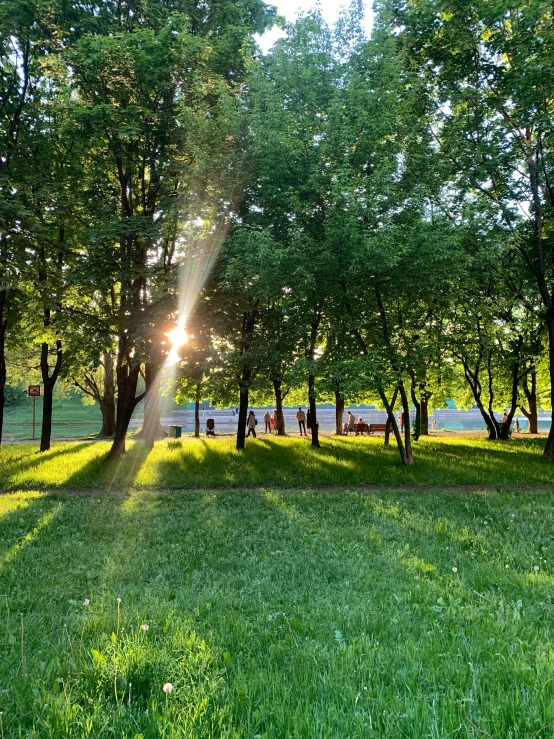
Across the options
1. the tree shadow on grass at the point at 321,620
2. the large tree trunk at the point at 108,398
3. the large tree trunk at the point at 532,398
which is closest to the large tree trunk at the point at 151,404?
the large tree trunk at the point at 108,398

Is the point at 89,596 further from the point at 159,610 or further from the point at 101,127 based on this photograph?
the point at 101,127

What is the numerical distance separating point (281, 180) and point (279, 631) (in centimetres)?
946

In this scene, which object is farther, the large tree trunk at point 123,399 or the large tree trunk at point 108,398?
the large tree trunk at point 108,398

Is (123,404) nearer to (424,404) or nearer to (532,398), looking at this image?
(424,404)

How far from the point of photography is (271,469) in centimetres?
1241

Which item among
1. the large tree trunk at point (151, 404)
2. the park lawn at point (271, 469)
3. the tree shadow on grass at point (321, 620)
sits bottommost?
the park lawn at point (271, 469)

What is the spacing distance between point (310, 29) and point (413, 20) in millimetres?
3793

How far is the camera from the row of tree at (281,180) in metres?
10.0

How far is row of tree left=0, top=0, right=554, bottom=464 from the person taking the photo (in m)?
10.0

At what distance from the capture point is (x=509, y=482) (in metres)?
10.7

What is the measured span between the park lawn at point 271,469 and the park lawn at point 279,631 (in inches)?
172

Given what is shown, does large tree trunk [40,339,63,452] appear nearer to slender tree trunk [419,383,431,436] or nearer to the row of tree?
the row of tree

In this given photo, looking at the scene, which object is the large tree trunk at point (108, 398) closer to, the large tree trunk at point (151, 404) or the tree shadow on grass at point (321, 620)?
the large tree trunk at point (151, 404)

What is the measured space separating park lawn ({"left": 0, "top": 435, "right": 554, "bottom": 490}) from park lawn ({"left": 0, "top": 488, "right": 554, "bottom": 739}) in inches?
172
